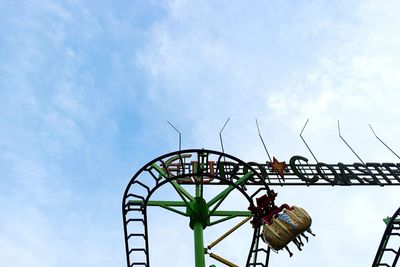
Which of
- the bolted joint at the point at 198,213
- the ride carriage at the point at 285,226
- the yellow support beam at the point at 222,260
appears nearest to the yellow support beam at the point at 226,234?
the yellow support beam at the point at 222,260

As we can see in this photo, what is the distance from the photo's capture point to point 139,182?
923 centimetres

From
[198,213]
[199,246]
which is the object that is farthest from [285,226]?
[198,213]

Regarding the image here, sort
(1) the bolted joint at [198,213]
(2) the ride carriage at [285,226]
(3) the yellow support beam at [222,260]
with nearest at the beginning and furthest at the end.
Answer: (2) the ride carriage at [285,226]
(3) the yellow support beam at [222,260]
(1) the bolted joint at [198,213]

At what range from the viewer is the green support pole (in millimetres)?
9188

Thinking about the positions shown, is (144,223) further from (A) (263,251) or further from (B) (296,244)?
(B) (296,244)

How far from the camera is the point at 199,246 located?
9.47 meters

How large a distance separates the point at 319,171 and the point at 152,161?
6.21 meters

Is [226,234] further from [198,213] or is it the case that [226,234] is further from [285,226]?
[285,226]

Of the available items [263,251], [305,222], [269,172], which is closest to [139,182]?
[263,251]

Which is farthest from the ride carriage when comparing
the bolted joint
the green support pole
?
the bolted joint

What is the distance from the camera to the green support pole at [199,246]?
919cm

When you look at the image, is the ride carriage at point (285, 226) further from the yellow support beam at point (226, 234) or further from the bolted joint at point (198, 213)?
the bolted joint at point (198, 213)

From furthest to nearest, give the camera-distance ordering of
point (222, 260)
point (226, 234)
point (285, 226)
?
point (226, 234) < point (222, 260) < point (285, 226)

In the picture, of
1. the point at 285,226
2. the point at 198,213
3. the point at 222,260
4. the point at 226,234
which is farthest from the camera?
the point at 198,213
